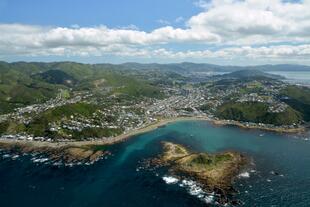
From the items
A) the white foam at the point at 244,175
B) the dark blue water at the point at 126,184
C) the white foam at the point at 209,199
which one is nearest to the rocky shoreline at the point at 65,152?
the dark blue water at the point at 126,184

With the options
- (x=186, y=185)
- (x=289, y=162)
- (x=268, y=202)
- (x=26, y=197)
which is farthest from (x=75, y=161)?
(x=289, y=162)

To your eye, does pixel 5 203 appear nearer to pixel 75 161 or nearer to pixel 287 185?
pixel 75 161

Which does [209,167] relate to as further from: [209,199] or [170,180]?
[209,199]

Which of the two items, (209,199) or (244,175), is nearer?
(209,199)

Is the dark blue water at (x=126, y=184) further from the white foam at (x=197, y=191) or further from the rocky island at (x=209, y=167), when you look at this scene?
the rocky island at (x=209, y=167)

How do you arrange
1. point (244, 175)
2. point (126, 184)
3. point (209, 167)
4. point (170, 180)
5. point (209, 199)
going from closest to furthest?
point (209, 199)
point (126, 184)
point (170, 180)
point (244, 175)
point (209, 167)

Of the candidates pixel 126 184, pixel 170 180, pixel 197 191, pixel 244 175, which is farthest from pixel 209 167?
pixel 126 184

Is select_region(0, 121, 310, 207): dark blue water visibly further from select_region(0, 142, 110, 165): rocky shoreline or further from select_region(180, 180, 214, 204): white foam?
select_region(0, 142, 110, 165): rocky shoreline

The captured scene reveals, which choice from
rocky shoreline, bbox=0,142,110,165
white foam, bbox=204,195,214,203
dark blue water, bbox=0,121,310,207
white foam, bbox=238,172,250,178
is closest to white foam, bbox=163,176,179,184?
dark blue water, bbox=0,121,310,207

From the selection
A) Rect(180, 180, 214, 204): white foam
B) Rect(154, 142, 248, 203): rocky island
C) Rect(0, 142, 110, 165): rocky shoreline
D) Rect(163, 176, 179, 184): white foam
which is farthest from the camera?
Rect(0, 142, 110, 165): rocky shoreline
